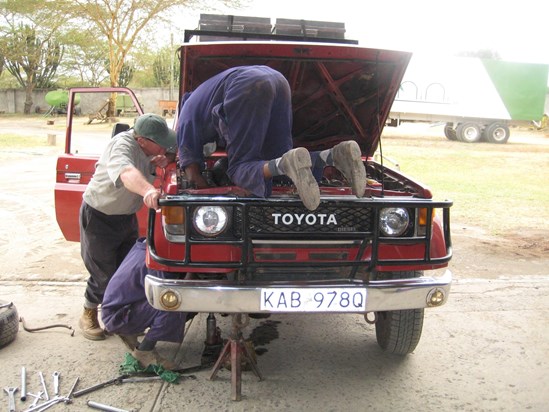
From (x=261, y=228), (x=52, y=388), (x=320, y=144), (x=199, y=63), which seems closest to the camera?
(x=261, y=228)

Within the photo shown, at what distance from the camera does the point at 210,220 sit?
287cm

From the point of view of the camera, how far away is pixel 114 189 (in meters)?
3.53

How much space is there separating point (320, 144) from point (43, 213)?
4920mm

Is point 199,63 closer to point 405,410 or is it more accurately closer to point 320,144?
point 320,144

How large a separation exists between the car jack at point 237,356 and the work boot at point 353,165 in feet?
3.16

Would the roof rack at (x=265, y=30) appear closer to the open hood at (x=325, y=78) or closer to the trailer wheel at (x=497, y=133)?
the open hood at (x=325, y=78)

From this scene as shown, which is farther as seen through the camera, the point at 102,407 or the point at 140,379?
the point at 140,379

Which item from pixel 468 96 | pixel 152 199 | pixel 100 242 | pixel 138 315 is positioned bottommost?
pixel 138 315

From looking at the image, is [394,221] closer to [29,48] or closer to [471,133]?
[471,133]

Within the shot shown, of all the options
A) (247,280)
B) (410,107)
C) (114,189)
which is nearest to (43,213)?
(114,189)

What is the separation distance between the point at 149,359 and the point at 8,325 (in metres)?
1.01

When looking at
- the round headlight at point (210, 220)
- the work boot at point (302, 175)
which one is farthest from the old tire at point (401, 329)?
the round headlight at point (210, 220)

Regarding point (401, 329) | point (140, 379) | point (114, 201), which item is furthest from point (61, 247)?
point (401, 329)

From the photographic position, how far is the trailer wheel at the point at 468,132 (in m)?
22.5
